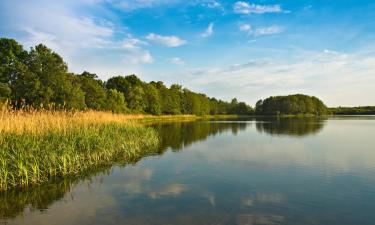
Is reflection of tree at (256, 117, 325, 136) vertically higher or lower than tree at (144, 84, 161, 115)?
lower

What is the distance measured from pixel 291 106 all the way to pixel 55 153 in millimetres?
160027

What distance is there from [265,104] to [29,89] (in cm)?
14915

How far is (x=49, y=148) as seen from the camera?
13000 millimetres

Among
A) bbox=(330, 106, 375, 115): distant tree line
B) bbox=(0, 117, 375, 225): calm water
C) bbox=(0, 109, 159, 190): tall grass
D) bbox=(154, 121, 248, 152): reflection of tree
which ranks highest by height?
bbox=(330, 106, 375, 115): distant tree line

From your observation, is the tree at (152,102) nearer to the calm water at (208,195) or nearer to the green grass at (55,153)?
the green grass at (55,153)

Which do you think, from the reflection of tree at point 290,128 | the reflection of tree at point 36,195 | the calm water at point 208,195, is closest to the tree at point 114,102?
the reflection of tree at point 290,128

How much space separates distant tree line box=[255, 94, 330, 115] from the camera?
162 meters

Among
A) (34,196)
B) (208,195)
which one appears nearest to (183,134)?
(208,195)

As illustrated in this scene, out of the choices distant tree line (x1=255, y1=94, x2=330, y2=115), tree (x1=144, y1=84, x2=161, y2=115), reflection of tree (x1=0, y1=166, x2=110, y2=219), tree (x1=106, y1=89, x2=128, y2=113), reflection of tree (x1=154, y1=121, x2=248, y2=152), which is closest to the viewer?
reflection of tree (x1=0, y1=166, x2=110, y2=219)

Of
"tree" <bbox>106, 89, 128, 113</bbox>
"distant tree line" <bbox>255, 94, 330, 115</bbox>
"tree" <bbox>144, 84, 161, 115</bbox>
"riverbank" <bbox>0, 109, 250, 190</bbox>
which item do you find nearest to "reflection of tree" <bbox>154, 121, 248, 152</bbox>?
"riverbank" <bbox>0, 109, 250, 190</bbox>

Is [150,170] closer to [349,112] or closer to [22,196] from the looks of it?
[22,196]

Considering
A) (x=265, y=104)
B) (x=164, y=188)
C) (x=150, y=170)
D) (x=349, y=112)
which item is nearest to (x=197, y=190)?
(x=164, y=188)

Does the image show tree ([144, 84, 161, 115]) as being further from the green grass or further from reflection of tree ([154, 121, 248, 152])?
the green grass

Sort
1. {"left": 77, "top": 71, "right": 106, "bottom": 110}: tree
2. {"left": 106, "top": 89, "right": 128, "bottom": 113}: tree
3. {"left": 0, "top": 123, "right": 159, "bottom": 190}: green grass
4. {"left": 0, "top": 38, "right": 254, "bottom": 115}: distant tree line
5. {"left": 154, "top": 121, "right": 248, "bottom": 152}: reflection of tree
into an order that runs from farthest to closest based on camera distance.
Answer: {"left": 106, "top": 89, "right": 128, "bottom": 113}: tree < {"left": 77, "top": 71, "right": 106, "bottom": 110}: tree < {"left": 0, "top": 38, "right": 254, "bottom": 115}: distant tree line < {"left": 154, "top": 121, "right": 248, "bottom": 152}: reflection of tree < {"left": 0, "top": 123, "right": 159, "bottom": 190}: green grass
